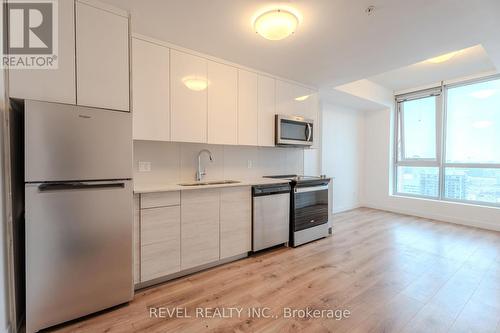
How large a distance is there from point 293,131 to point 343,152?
2.34 m

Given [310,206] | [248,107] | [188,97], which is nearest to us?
[188,97]

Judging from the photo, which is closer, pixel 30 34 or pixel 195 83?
pixel 30 34

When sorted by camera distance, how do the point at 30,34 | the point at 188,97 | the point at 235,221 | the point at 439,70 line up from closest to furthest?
the point at 30,34 < the point at 188,97 < the point at 235,221 < the point at 439,70

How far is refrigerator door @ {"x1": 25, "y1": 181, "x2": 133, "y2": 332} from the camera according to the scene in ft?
4.97

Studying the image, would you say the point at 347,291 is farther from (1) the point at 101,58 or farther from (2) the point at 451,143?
(2) the point at 451,143

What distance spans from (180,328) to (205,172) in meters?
1.79

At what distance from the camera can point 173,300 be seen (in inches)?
76.3

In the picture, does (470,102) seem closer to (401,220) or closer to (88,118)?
(401,220)

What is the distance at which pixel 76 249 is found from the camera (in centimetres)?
163

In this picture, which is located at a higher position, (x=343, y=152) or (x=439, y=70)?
(x=439, y=70)

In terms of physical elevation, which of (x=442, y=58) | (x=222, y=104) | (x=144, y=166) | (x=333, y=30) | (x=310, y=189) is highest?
(x=442, y=58)

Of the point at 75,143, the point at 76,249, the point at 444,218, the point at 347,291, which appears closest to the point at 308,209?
the point at 347,291

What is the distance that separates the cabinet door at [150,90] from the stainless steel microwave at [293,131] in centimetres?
160

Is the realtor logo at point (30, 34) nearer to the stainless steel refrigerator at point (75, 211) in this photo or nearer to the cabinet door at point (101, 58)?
the cabinet door at point (101, 58)
